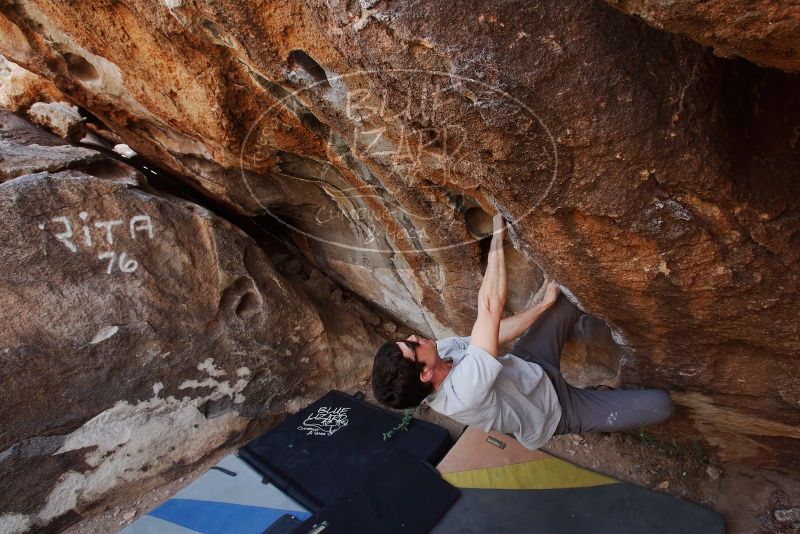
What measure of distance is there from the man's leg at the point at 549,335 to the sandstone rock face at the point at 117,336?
1.98m

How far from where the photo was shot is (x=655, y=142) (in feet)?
4.54

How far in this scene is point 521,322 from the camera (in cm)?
259

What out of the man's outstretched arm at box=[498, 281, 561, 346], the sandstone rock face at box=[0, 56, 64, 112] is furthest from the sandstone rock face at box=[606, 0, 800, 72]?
the sandstone rock face at box=[0, 56, 64, 112]

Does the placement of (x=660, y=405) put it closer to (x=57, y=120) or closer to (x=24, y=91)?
(x=57, y=120)

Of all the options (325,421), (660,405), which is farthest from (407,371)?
(325,421)

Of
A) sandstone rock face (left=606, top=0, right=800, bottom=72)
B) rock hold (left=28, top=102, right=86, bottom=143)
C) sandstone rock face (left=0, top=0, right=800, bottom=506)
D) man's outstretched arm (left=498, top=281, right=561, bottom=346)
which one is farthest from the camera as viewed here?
rock hold (left=28, top=102, right=86, bottom=143)

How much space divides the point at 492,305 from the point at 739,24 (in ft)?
4.54

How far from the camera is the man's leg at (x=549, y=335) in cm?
256

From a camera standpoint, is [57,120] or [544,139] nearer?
[544,139]

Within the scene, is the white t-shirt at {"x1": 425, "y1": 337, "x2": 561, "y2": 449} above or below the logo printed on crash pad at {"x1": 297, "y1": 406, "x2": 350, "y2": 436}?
above

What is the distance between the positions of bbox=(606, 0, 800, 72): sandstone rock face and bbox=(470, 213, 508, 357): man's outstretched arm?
1280mm

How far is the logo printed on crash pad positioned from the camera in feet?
12.0

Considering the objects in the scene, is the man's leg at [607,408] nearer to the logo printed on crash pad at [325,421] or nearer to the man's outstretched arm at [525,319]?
the man's outstretched arm at [525,319]

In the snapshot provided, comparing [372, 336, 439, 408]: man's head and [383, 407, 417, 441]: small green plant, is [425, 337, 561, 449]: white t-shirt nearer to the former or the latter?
[372, 336, 439, 408]: man's head
